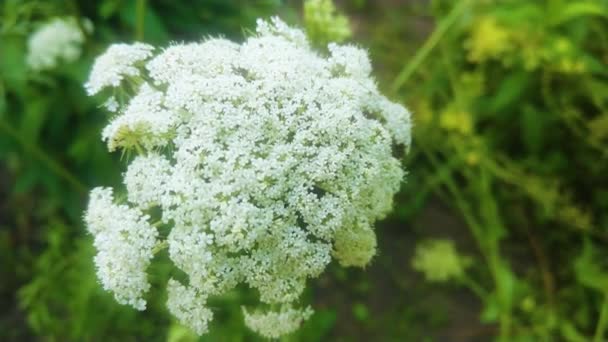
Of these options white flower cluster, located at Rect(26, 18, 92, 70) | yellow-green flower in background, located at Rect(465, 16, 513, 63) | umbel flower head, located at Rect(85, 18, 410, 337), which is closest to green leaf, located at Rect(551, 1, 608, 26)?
yellow-green flower in background, located at Rect(465, 16, 513, 63)

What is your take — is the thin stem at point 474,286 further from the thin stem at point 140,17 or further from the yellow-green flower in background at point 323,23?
the thin stem at point 140,17

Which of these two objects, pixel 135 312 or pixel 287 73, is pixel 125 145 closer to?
pixel 287 73

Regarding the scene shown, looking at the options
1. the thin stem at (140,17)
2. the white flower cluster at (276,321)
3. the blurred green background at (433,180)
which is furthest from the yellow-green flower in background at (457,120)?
the white flower cluster at (276,321)

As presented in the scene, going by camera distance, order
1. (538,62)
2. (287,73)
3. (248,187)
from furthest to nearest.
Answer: (538,62), (287,73), (248,187)

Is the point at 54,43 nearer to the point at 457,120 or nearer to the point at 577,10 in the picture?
the point at 457,120


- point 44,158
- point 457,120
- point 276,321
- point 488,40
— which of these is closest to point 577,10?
point 488,40

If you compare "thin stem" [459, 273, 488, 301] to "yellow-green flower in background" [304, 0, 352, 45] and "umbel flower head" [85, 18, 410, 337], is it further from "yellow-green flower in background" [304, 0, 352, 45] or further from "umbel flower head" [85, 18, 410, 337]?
"umbel flower head" [85, 18, 410, 337]

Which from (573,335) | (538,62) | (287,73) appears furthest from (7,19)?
(573,335)
